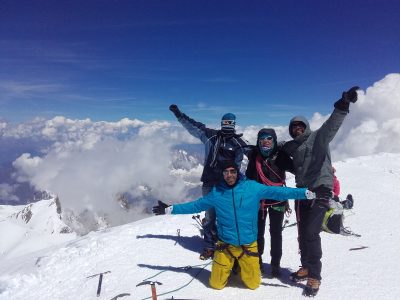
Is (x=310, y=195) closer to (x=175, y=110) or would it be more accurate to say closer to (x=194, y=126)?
(x=194, y=126)

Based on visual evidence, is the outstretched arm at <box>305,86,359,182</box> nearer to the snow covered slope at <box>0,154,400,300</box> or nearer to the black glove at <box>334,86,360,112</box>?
the black glove at <box>334,86,360,112</box>

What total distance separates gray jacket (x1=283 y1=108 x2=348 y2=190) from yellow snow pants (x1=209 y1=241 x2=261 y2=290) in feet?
5.50

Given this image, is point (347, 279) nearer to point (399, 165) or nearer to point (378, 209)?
point (378, 209)

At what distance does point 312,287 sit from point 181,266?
3.27 meters

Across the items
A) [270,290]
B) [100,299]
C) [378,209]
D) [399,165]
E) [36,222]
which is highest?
[399,165]

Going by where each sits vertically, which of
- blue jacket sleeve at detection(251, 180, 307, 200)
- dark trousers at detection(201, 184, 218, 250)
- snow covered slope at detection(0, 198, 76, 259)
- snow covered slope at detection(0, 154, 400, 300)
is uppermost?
blue jacket sleeve at detection(251, 180, 307, 200)

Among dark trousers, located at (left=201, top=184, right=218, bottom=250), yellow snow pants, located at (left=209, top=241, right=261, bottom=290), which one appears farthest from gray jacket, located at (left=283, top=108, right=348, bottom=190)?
dark trousers, located at (left=201, top=184, right=218, bottom=250)

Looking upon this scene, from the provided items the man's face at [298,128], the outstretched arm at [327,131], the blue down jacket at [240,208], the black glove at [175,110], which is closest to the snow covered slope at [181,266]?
the blue down jacket at [240,208]

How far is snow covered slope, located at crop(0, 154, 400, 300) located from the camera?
6434 mm

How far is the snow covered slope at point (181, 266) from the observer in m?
6.43

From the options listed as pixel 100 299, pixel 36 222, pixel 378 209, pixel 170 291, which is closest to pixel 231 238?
pixel 170 291

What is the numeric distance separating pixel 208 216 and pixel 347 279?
3.43 m

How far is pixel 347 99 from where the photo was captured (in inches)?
204

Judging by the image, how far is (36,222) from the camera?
554 ft
